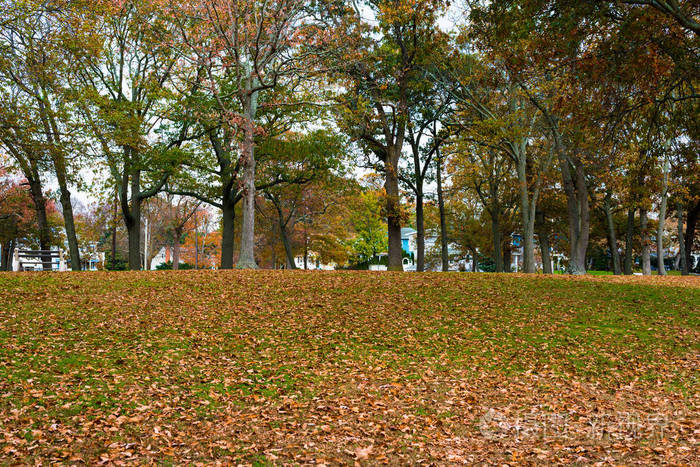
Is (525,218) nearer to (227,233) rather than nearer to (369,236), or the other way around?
(227,233)

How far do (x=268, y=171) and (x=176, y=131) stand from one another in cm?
468

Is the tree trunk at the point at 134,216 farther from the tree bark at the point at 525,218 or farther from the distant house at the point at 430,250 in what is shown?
the distant house at the point at 430,250

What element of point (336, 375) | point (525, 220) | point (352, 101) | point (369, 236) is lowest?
point (336, 375)

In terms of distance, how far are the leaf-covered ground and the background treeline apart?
574 centimetres

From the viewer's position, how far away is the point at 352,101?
2044 centimetres

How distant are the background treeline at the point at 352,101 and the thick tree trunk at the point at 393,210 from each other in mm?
81

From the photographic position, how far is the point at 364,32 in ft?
67.9

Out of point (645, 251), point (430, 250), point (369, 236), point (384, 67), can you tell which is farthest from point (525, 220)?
point (430, 250)

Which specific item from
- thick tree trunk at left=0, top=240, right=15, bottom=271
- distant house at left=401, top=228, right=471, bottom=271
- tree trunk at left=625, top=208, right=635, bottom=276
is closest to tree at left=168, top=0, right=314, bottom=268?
tree trunk at left=625, top=208, right=635, bottom=276

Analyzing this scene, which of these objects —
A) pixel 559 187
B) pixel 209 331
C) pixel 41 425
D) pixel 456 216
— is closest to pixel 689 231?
pixel 559 187

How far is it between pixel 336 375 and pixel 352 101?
15107mm

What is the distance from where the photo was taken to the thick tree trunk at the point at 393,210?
2211 centimetres

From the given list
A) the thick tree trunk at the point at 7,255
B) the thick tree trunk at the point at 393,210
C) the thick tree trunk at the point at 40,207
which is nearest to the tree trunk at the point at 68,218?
the thick tree trunk at the point at 40,207

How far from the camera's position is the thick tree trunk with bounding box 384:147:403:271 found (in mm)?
22109
